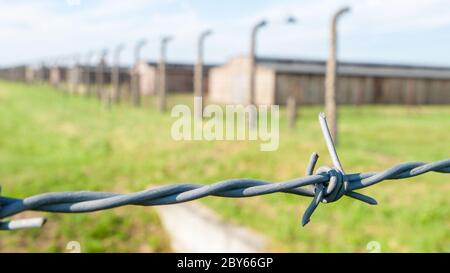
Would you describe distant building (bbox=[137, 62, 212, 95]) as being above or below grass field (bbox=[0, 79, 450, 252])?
above

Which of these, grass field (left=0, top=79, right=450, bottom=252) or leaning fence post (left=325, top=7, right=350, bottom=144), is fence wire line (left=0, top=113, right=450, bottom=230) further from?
leaning fence post (left=325, top=7, right=350, bottom=144)

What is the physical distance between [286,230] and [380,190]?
5.42 feet

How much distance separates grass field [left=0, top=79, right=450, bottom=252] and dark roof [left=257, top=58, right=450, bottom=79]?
43.8 feet

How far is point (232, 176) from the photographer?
954 centimetres

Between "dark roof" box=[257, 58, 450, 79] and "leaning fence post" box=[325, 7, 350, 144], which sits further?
"dark roof" box=[257, 58, 450, 79]

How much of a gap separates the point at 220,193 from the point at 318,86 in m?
28.1

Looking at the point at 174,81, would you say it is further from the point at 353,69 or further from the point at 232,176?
the point at 232,176

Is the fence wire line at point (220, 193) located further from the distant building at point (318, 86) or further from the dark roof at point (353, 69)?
the dark roof at point (353, 69)

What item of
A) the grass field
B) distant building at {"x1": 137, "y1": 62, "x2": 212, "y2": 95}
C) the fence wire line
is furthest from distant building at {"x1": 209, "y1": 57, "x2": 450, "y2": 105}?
the fence wire line

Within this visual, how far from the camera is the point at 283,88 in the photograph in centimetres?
2808

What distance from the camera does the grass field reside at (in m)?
6.29

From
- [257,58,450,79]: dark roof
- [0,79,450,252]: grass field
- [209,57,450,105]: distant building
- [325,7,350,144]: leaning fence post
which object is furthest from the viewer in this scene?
[257,58,450,79]: dark roof
